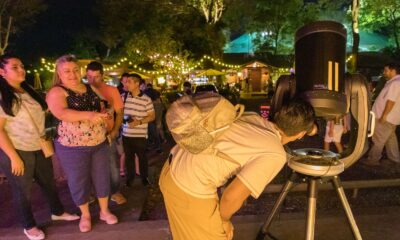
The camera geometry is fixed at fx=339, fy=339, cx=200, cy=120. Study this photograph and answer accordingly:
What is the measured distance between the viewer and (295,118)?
1802 millimetres

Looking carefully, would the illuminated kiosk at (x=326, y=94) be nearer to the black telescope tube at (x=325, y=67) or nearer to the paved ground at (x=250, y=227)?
the black telescope tube at (x=325, y=67)

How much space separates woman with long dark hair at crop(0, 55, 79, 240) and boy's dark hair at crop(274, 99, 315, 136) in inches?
92.0

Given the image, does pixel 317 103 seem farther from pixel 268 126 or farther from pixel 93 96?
pixel 93 96

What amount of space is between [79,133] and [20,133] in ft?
1.73

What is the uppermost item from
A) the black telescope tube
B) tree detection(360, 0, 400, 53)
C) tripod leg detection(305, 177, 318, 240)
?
tree detection(360, 0, 400, 53)

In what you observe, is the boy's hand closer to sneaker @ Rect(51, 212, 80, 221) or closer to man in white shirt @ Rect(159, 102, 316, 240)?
man in white shirt @ Rect(159, 102, 316, 240)

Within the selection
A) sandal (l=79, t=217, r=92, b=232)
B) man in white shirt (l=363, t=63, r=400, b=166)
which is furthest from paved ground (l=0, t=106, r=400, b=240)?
man in white shirt (l=363, t=63, r=400, b=166)

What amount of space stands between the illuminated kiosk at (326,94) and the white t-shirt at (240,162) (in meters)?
0.44

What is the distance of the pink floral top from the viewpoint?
9.96 feet

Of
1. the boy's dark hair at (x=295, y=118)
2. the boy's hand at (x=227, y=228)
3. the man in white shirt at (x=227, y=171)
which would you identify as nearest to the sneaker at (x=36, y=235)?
the man in white shirt at (x=227, y=171)

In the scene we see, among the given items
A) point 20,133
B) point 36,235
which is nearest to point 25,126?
point 20,133

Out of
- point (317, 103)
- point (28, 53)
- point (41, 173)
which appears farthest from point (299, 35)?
point (28, 53)

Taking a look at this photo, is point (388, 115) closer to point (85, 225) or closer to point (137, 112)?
point (137, 112)

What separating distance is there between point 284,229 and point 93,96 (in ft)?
7.35
